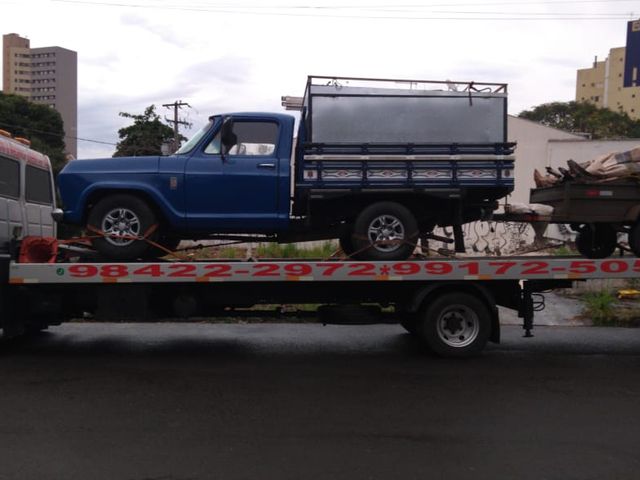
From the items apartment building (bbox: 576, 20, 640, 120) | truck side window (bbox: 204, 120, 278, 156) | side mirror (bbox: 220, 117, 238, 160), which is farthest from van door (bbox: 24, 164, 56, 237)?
apartment building (bbox: 576, 20, 640, 120)

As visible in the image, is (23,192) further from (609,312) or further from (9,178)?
(609,312)

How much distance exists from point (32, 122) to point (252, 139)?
1406 inches

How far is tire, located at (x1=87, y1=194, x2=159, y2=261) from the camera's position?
7871 millimetres

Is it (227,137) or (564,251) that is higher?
(227,137)

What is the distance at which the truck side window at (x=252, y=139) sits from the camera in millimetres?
8047

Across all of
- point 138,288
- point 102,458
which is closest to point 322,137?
point 138,288

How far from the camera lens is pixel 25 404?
19.6ft

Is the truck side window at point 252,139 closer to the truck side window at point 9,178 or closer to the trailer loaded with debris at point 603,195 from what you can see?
the truck side window at point 9,178

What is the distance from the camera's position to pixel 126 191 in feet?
26.0

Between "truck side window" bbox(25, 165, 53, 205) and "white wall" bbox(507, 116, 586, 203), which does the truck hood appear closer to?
"truck side window" bbox(25, 165, 53, 205)

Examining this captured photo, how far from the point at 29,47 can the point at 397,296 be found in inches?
3595

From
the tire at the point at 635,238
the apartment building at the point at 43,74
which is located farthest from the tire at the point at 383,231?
the apartment building at the point at 43,74

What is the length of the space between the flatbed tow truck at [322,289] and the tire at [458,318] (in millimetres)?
12

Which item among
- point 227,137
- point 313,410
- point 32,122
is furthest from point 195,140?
point 32,122
